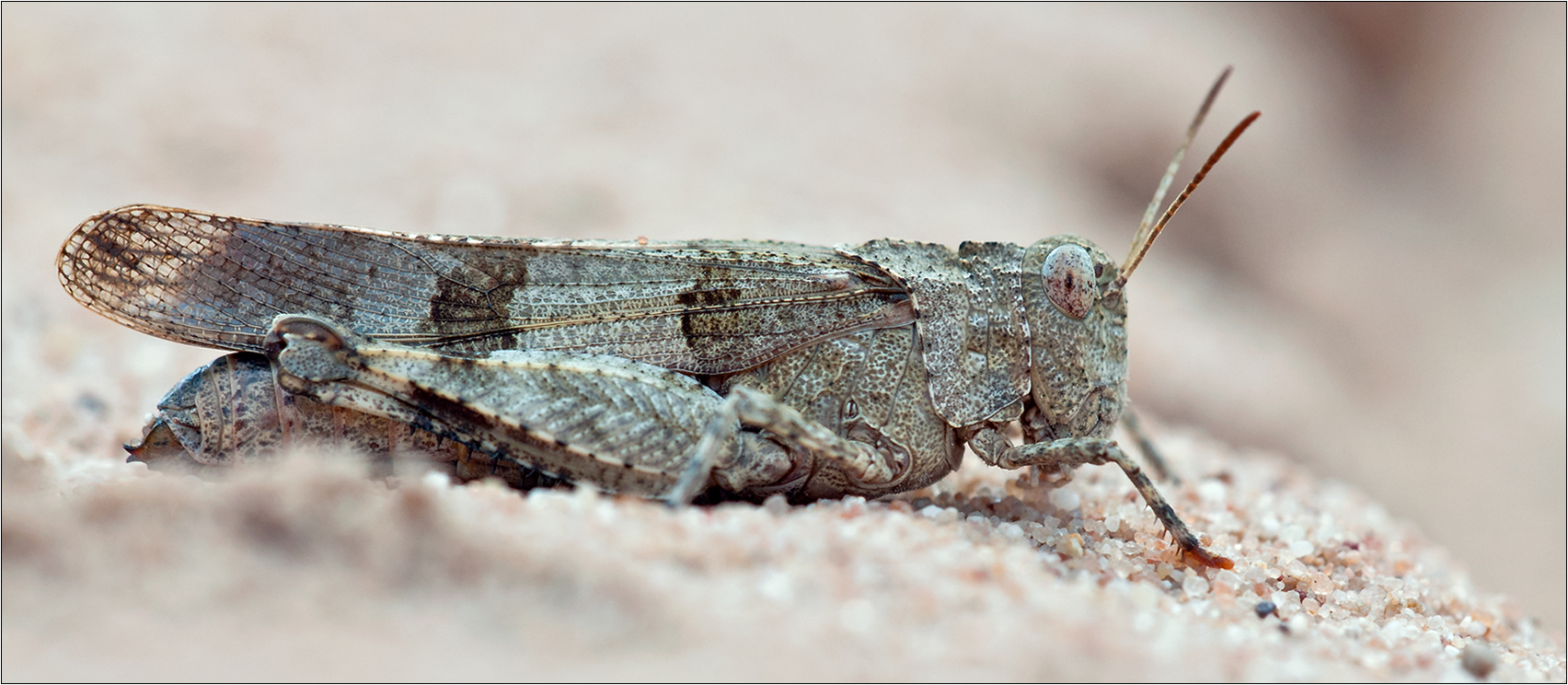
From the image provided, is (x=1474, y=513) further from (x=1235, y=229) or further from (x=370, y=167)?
(x=370, y=167)

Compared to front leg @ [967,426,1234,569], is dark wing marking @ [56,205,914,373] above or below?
above

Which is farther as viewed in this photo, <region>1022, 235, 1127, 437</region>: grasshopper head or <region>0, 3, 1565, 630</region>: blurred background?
<region>0, 3, 1565, 630</region>: blurred background

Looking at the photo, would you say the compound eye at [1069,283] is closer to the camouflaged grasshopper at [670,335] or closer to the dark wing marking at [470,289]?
the camouflaged grasshopper at [670,335]

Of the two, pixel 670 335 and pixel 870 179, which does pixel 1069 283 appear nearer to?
pixel 670 335

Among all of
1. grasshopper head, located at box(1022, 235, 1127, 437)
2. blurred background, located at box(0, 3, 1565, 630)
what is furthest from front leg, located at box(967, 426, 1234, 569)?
blurred background, located at box(0, 3, 1565, 630)

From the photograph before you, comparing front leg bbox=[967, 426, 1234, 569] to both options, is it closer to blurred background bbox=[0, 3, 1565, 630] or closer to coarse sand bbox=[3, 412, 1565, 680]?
coarse sand bbox=[3, 412, 1565, 680]

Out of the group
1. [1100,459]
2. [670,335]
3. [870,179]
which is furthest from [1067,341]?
[870,179]
